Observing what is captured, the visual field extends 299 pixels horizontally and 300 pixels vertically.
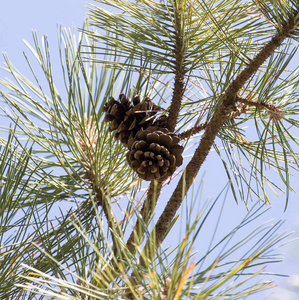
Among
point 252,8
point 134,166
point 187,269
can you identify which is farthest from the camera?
point 252,8

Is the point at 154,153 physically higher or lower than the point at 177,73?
lower

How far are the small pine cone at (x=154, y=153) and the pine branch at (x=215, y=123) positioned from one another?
3 centimetres

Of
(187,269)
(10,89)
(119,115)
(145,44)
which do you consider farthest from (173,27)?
(187,269)

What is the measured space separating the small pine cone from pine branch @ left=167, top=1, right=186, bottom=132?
3cm

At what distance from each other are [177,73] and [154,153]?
0.14m

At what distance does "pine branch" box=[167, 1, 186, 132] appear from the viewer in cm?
79

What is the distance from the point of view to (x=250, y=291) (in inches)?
20.7

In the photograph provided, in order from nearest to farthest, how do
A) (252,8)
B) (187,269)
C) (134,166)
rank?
(187,269)
(134,166)
(252,8)

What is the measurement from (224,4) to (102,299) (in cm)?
55

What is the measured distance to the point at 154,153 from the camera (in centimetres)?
75

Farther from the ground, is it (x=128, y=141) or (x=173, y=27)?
(x=173, y=27)

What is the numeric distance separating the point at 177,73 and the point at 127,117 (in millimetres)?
107

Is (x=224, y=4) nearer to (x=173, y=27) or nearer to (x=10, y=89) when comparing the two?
(x=173, y=27)

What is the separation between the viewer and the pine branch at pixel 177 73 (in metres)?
0.79
